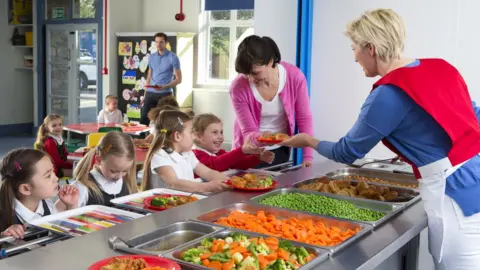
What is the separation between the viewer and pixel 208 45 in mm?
8797

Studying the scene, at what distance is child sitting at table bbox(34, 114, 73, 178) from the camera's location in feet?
15.5

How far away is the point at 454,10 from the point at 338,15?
29.1 inches

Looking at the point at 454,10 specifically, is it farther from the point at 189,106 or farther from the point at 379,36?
the point at 189,106

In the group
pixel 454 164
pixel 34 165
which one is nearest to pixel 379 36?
pixel 454 164

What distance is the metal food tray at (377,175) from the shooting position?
2682 mm

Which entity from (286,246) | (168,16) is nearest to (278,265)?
(286,246)

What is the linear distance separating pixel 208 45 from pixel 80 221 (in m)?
7.16

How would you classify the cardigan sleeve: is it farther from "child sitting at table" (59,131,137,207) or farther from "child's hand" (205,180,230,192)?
"child sitting at table" (59,131,137,207)

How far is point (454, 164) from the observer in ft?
5.95

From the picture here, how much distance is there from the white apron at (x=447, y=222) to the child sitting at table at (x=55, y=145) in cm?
355

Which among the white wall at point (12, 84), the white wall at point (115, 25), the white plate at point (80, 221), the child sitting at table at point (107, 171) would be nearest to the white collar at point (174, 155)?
the child sitting at table at point (107, 171)

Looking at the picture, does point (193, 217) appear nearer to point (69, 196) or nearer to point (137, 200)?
point (137, 200)

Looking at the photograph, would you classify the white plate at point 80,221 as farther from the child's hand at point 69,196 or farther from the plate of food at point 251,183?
the plate of food at point 251,183

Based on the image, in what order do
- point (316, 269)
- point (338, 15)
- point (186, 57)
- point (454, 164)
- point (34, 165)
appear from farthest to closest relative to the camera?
point (186, 57) → point (338, 15) → point (34, 165) → point (454, 164) → point (316, 269)
